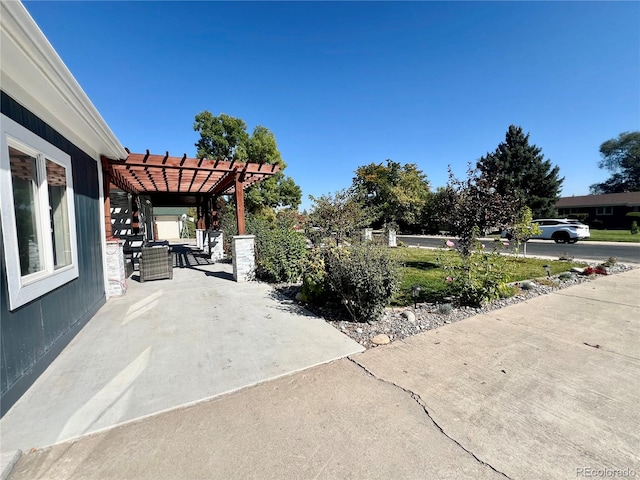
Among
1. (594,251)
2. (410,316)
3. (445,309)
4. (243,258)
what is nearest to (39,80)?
(243,258)

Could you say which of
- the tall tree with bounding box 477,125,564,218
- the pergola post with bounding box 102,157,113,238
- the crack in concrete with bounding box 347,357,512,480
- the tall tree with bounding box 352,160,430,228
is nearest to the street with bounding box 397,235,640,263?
the crack in concrete with bounding box 347,357,512,480

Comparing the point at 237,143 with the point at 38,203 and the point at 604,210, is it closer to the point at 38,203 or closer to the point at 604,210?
the point at 38,203

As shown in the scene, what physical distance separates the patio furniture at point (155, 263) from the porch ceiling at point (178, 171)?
2.00m

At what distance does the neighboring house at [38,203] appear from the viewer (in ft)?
7.35

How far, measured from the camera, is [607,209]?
27688mm

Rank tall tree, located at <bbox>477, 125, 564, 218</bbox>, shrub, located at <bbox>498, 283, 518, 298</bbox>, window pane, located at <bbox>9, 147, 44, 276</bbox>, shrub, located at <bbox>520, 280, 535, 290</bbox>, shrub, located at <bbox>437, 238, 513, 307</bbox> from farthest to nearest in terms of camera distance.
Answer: tall tree, located at <bbox>477, 125, 564, 218</bbox> → shrub, located at <bbox>520, 280, 535, 290</bbox> → shrub, located at <bbox>498, 283, 518, 298</bbox> → shrub, located at <bbox>437, 238, 513, 307</bbox> → window pane, located at <bbox>9, 147, 44, 276</bbox>

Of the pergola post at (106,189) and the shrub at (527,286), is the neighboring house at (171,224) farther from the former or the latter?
the shrub at (527,286)

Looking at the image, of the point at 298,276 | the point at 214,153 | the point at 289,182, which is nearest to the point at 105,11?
the point at 298,276

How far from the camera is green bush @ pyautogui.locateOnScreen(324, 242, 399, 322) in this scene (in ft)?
12.9

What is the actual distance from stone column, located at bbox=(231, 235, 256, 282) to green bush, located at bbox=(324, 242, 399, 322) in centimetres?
330

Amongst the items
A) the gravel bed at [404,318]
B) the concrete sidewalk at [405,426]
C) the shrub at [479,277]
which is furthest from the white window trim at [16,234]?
the shrub at [479,277]

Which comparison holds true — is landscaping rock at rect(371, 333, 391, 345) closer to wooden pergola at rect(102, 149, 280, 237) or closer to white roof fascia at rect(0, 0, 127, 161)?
white roof fascia at rect(0, 0, 127, 161)

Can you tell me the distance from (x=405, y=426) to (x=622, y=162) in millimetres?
66931

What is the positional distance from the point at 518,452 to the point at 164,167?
24.2 feet
